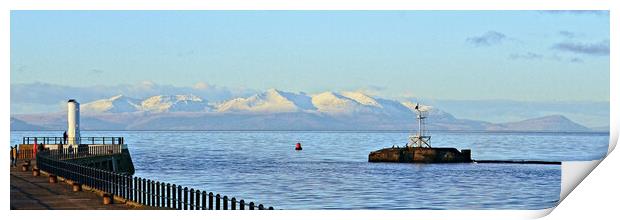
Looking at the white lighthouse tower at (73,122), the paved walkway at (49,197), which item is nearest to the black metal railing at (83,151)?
the white lighthouse tower at (73,122)

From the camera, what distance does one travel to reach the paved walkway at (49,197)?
29078 mm

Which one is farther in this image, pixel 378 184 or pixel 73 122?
pixel 378 184

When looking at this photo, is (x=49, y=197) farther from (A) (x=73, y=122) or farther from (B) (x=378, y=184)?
(B) (x=378, y=184)

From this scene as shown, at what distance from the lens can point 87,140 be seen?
68750mm

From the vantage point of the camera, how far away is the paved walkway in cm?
2908

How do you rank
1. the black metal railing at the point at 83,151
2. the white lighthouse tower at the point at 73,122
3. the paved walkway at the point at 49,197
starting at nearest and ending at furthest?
the paved walkway at the point at 49,197 < the black metal railing at the point at 83,151 < the white lighthouse tower at the point at 73,122

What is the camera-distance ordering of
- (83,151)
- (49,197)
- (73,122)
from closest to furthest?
(49,197) < (83,151) < (73,122)

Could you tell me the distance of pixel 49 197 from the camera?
31.5 meters

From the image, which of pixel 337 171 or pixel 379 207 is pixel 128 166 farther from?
pixel 337 171

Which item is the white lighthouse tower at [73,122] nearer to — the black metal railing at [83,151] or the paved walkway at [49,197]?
the black metal railing at [83,151]

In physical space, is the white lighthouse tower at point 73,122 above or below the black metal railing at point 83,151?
above

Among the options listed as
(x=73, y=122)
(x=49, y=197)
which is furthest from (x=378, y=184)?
(x=49, y=197)
